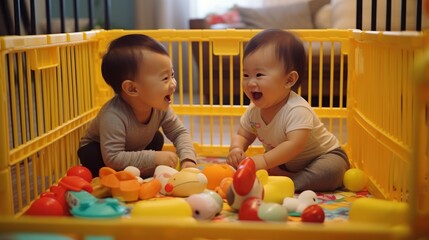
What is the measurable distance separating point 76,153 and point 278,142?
0.50 m

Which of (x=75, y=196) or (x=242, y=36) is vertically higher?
(x=242, y=36)

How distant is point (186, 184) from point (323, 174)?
1.01 ft

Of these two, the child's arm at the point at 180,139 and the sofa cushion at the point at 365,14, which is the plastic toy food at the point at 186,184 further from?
the sofa cushion at the point at 365,14

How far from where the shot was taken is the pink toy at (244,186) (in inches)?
38.1

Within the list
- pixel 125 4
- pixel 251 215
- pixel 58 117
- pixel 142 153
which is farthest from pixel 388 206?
pixel 125 4

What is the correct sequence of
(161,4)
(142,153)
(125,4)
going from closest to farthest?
1. (142,153)
2. (161,4)
3. (125,4)

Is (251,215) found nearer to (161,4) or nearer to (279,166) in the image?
(279,166)

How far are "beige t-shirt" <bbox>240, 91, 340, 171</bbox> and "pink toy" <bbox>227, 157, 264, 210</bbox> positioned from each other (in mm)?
246

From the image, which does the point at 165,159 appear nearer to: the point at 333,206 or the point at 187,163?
the point at 187,163

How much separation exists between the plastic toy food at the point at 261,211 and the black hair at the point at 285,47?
399mm

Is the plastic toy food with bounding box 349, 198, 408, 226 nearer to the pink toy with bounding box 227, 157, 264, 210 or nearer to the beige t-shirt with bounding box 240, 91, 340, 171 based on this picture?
the pink toy with bounding box 227, 157, 264, 210

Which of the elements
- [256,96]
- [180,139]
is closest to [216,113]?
[180,139]

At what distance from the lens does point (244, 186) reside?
0.97 meters

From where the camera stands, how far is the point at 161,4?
3555mm
